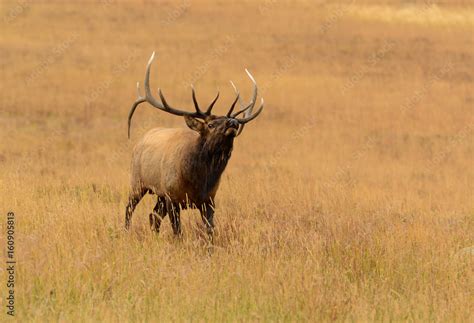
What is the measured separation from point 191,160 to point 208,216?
0.61 m

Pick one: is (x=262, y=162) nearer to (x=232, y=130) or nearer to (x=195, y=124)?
(x=195, y=124)

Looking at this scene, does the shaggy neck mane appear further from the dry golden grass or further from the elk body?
the dry golden grass

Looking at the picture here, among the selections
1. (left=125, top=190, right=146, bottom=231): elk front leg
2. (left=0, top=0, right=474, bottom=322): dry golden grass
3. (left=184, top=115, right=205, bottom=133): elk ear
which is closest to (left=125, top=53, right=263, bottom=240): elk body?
(left=184, top=115, right=205, bottom=133): elk ear

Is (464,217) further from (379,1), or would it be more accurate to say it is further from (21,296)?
(379,1)

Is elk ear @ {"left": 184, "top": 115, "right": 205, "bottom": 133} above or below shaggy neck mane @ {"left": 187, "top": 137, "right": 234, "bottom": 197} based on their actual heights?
above

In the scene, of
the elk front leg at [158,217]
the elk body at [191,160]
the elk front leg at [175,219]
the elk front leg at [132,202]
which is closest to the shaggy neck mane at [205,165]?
the elk body at [191,160]

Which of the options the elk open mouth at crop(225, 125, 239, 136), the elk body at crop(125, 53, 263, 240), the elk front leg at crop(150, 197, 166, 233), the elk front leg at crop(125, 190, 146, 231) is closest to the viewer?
the elk open mouth at crop(225, 125, 239, 136)

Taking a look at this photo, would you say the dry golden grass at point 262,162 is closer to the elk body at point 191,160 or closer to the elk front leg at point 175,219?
the elk front leg at point 175,219

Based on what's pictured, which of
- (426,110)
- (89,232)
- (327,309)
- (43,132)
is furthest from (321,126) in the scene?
(327,309)

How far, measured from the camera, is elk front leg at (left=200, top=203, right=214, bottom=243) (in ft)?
28.5

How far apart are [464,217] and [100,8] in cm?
3080

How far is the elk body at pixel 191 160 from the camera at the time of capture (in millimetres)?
8344

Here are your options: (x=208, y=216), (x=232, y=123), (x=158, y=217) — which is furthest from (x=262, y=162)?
(x=232, y=123)

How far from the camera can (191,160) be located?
28.5ft
